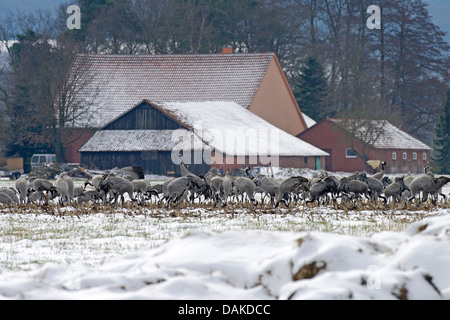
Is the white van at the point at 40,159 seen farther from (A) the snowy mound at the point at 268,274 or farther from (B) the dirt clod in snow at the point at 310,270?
(B) the dirt clod in snow at the point at 310,270

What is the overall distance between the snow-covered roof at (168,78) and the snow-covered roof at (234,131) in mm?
4756

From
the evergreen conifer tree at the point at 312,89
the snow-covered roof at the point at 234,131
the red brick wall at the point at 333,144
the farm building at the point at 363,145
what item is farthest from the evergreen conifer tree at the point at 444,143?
the evergreen conifer tree at the point at 312,89

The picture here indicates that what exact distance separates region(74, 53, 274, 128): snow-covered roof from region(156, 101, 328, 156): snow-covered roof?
476 centimetres

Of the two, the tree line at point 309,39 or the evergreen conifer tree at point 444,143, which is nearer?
the evergreen conifer tree at point 444,143

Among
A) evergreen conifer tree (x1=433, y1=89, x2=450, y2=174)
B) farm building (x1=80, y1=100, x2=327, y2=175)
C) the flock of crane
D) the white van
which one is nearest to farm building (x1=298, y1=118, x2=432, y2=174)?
evergreen conifer tree (x1=433, y1=89, x2=450, y2=174)

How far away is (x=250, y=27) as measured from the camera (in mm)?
88750

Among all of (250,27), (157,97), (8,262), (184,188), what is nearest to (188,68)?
(157,97)

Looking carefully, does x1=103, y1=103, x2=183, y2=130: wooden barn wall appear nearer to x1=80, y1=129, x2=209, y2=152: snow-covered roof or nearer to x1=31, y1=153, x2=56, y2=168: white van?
x1=80, y1=129, x2=209, y2=152: snow-covered roof

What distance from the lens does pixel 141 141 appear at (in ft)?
187

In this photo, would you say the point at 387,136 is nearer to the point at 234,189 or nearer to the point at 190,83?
the point at 190,83

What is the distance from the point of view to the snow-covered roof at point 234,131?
2151 inches

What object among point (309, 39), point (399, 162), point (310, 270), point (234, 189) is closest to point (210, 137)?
point (399, 162)

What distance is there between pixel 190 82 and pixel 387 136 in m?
16.7

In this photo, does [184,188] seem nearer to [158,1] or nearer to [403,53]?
[403,53]
